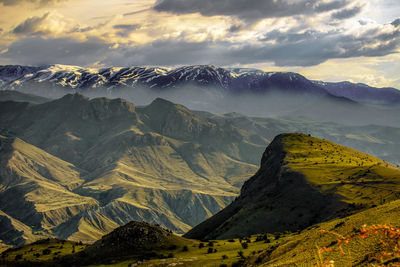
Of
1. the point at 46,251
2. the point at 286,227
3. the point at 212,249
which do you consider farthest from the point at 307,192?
the point at 46,251

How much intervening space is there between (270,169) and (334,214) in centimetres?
7339

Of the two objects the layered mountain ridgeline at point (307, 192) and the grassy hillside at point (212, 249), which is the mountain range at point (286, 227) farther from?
the layered mountain ridgeline at point (307, 192)

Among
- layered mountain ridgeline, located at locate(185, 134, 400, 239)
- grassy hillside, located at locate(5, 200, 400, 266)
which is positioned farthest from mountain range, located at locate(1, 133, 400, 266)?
layered mountain ridgeline, located at locate(185, 134, 400, 239)

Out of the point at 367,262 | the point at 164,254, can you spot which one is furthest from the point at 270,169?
the point at 367,262

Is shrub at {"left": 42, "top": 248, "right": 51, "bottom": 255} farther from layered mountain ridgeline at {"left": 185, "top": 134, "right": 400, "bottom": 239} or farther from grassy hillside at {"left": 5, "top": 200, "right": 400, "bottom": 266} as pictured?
layered mountain ridgeline at {"left": 185, "top": 134, "right": 400, "bottom": 239}

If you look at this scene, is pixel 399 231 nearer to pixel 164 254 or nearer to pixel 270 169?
pixel 164 254

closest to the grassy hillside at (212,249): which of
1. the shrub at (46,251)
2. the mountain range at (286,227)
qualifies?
the mountain range at (286,227)

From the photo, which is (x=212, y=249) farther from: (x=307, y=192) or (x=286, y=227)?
(x=307, y=192)

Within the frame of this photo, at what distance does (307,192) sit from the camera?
126250 mm

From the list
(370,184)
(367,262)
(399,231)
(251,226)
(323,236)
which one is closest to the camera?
(399,231)

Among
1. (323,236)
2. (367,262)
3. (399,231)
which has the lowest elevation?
(323,236)

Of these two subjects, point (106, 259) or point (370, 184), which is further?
point (370, 184)

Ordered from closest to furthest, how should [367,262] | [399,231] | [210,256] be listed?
1. [399,231]
2. [367,262]
3. [210,256]

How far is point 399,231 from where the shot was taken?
13836 mm
